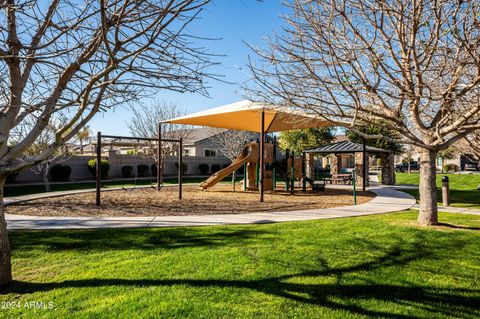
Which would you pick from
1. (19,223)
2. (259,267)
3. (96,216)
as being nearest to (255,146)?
(96,216)

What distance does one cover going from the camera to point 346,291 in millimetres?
4074

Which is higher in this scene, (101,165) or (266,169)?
(101,165)

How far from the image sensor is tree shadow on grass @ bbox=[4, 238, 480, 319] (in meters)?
3.62

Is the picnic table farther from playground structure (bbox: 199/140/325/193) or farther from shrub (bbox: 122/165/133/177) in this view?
shrub (bbox: 122/165/133/177)

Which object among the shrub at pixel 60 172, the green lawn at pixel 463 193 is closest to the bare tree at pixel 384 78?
the green lawn at pixel 463 193

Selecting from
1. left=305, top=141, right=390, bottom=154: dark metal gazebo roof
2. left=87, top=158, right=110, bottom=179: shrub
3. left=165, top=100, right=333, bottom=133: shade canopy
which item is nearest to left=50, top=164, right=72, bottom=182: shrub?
left=87, top=158, right=110, bottom=179: shrub

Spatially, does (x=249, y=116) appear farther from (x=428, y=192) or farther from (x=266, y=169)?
Result: (x=428, y=192)

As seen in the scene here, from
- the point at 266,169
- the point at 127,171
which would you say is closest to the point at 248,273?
the point at 266,169

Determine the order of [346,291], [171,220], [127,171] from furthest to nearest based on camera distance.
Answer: [127,171], [171,220], [346,291]

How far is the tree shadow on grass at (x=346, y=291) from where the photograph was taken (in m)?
3.62

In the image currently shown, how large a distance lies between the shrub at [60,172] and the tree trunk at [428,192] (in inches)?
886

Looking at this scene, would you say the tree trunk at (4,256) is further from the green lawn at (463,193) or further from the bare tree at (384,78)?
the green lawn at (463,193)

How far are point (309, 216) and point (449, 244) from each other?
339 centimetres

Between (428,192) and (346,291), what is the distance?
4792mm
